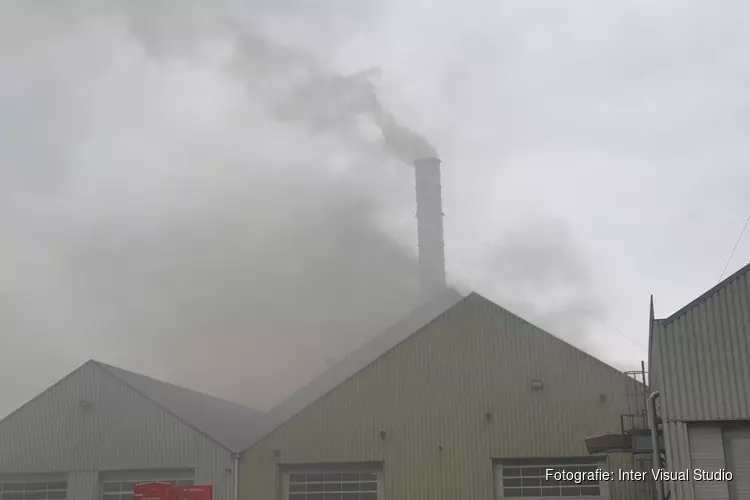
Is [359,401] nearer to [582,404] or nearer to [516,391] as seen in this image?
[516,391]

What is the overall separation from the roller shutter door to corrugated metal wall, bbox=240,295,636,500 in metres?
6.75

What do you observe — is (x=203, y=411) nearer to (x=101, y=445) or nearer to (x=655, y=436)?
(x=101, y=445)

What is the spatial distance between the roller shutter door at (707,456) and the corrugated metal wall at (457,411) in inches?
266

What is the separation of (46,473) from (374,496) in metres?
14.5

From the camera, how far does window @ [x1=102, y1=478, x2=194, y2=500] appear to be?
35688mm

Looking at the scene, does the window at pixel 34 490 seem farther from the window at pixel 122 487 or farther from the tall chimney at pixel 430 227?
the tall chimney at pixel 430 227

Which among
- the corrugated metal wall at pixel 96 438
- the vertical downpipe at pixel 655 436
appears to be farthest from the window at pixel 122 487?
the vertical downpipe at pixel 655 436

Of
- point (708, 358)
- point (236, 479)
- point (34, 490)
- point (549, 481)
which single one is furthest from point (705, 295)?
point (34, 490)

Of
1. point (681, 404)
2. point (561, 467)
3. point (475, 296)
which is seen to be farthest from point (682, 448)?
point (475, 296)

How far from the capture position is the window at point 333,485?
3400 centimetres

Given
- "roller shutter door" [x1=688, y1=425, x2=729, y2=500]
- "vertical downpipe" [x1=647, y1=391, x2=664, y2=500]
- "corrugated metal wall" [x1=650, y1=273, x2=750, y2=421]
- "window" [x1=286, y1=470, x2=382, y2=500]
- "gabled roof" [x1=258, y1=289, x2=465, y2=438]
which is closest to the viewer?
"roller shutter door" [x1=688, y1=425, x2=729, y2=500]

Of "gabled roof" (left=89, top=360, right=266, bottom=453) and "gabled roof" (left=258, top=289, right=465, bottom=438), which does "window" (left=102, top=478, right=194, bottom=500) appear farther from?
"gabled roof" (left=258, top=289, right=465, bottom=438)

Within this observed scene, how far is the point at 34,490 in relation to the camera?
3675 cm

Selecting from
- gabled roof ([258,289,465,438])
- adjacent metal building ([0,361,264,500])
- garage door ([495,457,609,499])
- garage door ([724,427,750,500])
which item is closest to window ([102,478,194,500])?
adjacent metal building ([0,361,264,500])
